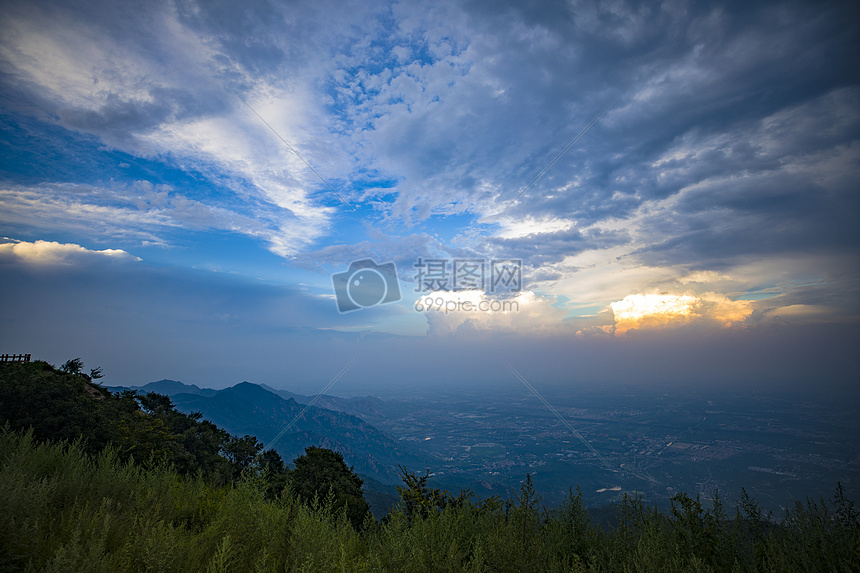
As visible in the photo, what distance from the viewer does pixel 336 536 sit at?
17.7 ft

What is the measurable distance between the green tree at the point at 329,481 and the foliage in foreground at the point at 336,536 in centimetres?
1339

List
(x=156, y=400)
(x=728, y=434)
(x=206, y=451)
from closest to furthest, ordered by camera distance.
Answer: (x=206, y=451) < (x=156, y=400) < (x=728, y=434)

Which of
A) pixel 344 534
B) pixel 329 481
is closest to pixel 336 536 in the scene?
pixel 344 534

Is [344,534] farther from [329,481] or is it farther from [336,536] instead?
[329,481]

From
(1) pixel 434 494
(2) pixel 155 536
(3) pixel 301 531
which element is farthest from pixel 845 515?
(2) pixel 155 536

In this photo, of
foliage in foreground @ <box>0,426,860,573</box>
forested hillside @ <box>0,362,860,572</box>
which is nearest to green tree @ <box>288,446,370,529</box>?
forested hillside @ <box>0,362,860,572</box>

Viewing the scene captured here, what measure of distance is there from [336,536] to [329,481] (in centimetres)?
1766

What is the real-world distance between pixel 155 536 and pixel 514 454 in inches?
5256

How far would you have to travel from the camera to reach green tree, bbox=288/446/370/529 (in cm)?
1892

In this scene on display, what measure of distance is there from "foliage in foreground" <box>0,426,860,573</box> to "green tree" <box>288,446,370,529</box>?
43.9 ft

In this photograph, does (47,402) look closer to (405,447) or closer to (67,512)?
(67,512)

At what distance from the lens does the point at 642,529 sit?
19.7 feet

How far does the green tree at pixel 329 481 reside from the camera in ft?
62.1

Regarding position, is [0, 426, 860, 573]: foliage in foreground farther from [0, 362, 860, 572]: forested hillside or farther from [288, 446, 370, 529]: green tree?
[288, 446, 370, 529]: green tree
